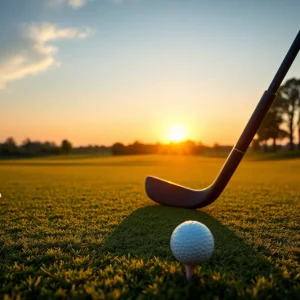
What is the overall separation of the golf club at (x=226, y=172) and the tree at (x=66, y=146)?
80.7 m

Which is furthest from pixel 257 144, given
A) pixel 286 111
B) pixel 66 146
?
pixel 66 146

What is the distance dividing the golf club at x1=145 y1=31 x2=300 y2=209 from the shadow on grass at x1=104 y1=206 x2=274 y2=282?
420 mm

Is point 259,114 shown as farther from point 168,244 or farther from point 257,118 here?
point 168,244

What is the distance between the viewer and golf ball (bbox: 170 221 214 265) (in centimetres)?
295

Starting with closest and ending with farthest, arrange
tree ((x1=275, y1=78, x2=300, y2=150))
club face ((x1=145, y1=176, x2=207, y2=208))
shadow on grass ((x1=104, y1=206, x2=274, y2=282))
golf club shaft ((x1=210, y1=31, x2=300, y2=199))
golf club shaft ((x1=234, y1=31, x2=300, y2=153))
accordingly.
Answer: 1. shadow on grass ((x1=104, y1=206, x2=274, y2=282))
2. golf club shaft ((x1=210, y1=31, x2=300, y2=199))
3. golf club shaft ((x1=234, y1=31, x2=300, y2=153))
4. club face ((x1=145, y1=176, x2=207, y2=208))
5. tree ((x1=275, y1=78, x2=300, y2=150))

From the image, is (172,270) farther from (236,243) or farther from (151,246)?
(236,243)

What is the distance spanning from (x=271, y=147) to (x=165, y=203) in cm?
6298

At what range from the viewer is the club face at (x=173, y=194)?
6.67 m

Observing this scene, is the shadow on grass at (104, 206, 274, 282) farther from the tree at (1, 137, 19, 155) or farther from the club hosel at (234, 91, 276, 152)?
the tree at (1, 137, 19, 155)

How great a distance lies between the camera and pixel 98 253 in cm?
396

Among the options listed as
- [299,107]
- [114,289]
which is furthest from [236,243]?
[299,107]

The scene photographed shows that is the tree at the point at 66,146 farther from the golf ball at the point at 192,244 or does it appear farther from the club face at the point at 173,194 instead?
the golf ball at the point at 192,244

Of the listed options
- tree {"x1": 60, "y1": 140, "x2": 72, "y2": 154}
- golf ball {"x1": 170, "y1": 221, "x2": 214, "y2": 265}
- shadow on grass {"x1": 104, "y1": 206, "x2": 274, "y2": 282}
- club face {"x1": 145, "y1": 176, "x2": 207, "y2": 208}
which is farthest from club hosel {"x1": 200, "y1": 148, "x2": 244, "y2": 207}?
tree {"x1": 60, "y1": 140, "x2": 72, "y2": 154}

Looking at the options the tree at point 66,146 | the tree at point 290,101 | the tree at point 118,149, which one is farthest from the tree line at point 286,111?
the tree at point 66,146
